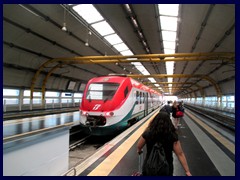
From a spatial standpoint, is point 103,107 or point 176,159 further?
point 103,107

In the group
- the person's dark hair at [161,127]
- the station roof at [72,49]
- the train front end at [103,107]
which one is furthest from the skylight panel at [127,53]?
the person's dark hair at [161,127]

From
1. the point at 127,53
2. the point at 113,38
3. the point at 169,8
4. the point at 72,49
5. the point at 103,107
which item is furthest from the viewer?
the point at 72,49

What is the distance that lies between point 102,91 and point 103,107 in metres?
1.00

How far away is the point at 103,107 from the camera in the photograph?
317 inches

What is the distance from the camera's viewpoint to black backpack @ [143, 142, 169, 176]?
255 cm

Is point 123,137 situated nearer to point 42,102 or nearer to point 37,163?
point 37,163

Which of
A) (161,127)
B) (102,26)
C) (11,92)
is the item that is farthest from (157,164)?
(11,92)

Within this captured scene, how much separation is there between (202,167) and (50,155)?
11.4 feet

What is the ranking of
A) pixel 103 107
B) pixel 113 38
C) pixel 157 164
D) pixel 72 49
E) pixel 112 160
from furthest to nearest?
pixel 72 49, pixel 113 38, pixel 103 107, pixel 112 160, pixel 157 164

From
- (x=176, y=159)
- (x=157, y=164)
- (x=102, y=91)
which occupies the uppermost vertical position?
(x=102, y=91)

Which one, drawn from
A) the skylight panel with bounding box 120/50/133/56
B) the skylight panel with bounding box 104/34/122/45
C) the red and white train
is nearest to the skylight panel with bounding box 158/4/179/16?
the skylight panel with bounding box 104/34/122/45

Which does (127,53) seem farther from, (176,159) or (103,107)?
(176,159)

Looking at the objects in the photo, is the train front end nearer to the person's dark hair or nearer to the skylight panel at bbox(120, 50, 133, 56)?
the skylight panel at bbox(120, 50, 133, 56)
